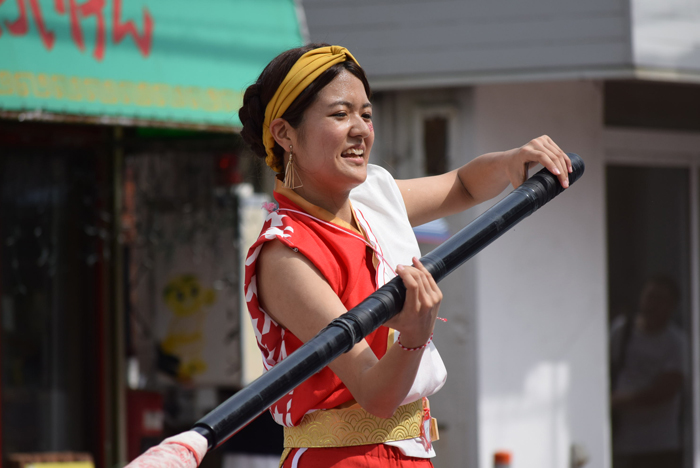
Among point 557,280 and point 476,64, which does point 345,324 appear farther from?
point 557,280

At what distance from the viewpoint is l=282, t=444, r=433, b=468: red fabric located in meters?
1.89

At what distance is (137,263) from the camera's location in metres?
6.11

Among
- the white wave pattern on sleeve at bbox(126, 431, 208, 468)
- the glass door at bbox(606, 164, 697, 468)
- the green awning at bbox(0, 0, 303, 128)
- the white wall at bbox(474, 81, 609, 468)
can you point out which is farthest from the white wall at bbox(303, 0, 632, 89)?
the white wave pattern on sleeve at bbox(126, 431, 208, 468)

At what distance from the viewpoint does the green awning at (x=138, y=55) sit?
4.50 metres

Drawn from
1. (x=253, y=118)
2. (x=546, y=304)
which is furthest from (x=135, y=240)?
(x=253, y=118)

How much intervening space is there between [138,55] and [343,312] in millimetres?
3581

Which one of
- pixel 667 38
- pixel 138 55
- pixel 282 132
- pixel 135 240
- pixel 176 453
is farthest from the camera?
pixel 135 240

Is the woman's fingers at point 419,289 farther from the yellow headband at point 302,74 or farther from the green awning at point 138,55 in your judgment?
the green awning at point 138,55

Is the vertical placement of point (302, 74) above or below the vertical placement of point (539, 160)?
above

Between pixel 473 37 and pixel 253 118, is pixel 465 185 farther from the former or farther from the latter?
pixel 473 37

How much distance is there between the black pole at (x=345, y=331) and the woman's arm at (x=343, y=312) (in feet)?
0.12

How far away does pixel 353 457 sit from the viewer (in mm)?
1889

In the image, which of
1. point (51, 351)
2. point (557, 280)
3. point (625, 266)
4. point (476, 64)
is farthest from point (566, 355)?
point (51, 351)

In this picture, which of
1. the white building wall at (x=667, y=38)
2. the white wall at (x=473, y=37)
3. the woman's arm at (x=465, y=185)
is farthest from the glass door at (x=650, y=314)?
the woman's arm at (x=465, y=185)
